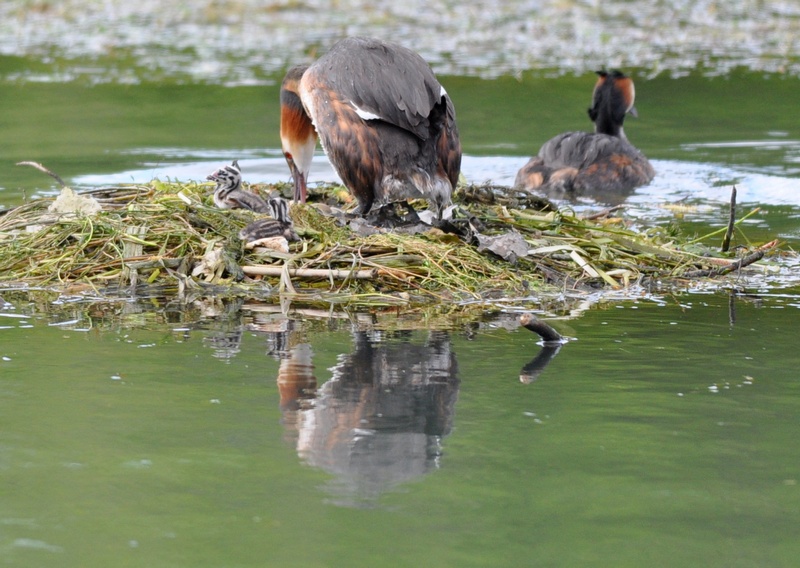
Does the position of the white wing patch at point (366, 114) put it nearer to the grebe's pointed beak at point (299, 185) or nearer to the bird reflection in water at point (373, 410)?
the grebe's pointed beak at point (299, 185)

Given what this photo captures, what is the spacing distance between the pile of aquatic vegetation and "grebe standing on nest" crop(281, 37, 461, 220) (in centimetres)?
27

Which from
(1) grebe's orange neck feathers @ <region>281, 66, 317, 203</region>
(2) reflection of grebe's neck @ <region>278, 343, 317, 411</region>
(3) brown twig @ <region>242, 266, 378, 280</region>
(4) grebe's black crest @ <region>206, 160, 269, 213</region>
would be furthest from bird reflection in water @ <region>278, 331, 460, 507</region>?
(1) grebe's orange neck feathers @ <region>281, 66, 317, 203</region>

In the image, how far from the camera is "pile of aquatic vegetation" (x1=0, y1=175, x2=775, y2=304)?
20.0ft

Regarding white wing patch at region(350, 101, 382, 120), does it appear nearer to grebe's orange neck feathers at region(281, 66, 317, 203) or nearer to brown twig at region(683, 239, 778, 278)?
grebe's orange neck feathers at region(281, 66, 317, 203)

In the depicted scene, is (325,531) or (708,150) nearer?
(325,531)

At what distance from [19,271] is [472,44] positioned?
485 inches

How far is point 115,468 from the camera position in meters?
3.71

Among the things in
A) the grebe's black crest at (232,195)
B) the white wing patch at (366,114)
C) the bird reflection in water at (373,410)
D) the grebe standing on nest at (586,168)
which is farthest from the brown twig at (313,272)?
the grebe standing on nest at (586,168)

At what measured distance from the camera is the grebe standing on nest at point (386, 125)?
668cm

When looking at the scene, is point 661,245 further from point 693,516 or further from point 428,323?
point 693,516

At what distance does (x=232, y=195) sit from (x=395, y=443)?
12.0ft

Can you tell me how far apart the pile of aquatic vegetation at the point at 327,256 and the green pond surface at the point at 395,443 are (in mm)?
552

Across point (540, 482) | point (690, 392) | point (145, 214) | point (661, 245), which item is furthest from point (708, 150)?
point (540, 482)

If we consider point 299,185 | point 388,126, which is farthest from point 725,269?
point 299,185
